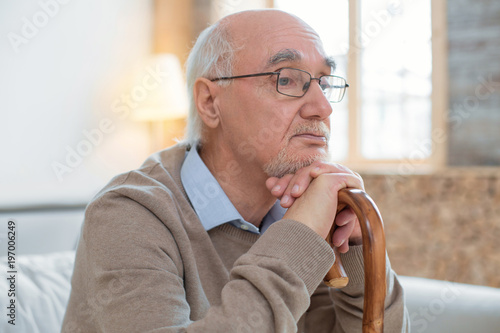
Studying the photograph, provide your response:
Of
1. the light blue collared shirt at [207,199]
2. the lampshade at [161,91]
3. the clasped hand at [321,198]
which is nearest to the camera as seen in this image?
the clasped hand at [321,198]

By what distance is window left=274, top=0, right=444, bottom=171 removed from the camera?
3592 millimetres

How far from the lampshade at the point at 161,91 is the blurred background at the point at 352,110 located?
12mm

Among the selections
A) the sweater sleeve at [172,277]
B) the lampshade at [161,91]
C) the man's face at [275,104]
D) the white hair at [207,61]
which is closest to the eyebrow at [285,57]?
the man's face at [275,104]

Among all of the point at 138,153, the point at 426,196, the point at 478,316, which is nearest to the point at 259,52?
the point at 478,316

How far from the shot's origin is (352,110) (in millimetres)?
3941

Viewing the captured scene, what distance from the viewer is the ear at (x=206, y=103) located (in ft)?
4.30

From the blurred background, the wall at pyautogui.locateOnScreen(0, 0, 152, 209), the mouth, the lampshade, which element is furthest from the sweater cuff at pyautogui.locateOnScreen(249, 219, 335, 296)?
the lampshade

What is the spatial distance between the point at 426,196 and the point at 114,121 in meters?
2.63

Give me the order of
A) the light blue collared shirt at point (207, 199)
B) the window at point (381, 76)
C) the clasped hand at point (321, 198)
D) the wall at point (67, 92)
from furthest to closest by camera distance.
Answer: the window at point (381, 76) < the wall at point (67, 92) < the light blue collared shirt at point (207, 199) < the clasped hand at point (321, 198)

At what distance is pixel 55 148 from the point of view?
3523mm

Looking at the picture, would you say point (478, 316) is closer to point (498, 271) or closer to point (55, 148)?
point (498, 271)

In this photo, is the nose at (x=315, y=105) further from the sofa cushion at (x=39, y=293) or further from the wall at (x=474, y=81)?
the wall at (x=474, y=81)

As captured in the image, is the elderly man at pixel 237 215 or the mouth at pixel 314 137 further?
the mouth at pixel 314 137

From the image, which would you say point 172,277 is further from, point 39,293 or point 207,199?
point 39,293
